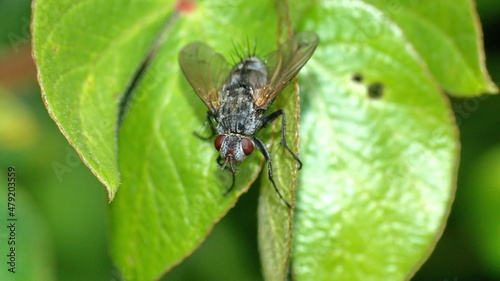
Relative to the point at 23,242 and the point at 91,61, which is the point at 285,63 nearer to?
the point at 91,61

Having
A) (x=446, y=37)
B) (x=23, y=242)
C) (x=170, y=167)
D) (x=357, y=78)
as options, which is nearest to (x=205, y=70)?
(x=170, y=167)

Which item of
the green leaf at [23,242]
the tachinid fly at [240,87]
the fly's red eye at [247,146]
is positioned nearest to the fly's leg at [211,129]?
the tachinid fly at [240,87]

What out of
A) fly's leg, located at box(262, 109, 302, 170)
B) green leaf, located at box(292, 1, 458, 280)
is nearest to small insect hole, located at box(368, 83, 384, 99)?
green leaf, located at box(292, 1, 458, 280)

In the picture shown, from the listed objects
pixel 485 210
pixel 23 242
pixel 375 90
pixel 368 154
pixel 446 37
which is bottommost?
pixel 485 210

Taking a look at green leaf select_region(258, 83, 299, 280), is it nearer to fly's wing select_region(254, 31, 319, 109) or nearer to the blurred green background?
fly's wing select_region(254, 31, 319, 109)

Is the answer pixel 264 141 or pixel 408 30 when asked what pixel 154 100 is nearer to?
pixel 264 141

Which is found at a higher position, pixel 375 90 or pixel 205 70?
pixel 205 70

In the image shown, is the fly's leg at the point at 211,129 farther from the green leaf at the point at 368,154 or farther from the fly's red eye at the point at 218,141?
the green leaf at the point at 368,154
